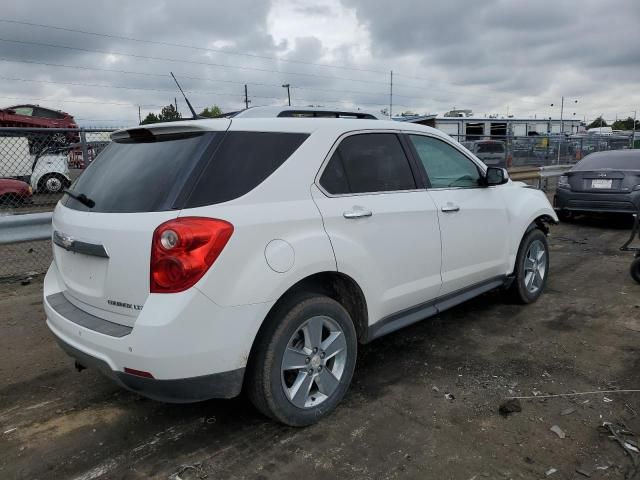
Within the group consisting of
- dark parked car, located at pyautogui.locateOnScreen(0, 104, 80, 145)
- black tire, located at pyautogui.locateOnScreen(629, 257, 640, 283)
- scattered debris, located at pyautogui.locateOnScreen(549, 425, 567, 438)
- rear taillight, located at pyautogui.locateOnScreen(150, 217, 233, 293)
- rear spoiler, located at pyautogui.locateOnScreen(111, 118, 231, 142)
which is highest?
dark parked car, located at pyautogui.locateOnScreen(0, 104, 80, 145)

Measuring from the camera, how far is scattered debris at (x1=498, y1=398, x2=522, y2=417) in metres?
3.17

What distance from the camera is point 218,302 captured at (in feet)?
8.27

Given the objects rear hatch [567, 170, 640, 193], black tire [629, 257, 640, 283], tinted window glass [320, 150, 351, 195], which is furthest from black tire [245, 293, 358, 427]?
rear hatch [567, 170, 640, 193]

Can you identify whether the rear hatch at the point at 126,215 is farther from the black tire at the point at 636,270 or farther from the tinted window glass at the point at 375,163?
the black tire at the point at 636,270

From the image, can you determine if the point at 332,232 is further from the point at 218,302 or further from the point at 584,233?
the point at 584,233

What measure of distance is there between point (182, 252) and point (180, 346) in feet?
1.45

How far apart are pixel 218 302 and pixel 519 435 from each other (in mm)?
1835

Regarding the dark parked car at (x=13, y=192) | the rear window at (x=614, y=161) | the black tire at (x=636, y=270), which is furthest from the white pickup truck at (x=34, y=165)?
the rear window at (x=614, y=161)

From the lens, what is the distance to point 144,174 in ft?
9.36

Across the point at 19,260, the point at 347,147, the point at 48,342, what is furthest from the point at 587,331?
the point at 19,260

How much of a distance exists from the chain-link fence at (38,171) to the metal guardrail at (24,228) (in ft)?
4.21

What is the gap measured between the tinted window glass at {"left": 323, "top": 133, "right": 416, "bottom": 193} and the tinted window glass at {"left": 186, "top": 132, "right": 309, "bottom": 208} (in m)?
0.43

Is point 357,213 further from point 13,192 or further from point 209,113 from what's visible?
point 209,113

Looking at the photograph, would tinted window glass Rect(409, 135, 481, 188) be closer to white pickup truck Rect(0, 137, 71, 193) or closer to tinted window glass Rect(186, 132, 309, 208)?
tinted window glass Rect(186, 132, 309, 208)
